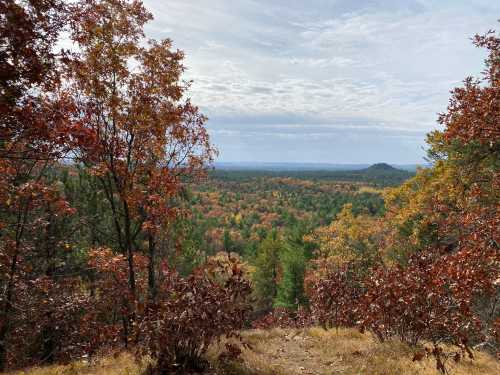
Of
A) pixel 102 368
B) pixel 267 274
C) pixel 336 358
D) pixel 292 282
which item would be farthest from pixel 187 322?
pixel 267 274

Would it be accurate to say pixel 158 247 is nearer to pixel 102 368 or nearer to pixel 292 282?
pixel 102 368

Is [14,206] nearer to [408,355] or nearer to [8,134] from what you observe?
[8,134]

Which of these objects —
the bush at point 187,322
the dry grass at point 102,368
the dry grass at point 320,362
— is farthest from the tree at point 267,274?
the bush at point 187,322

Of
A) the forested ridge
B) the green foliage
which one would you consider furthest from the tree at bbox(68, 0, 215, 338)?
the green foliage

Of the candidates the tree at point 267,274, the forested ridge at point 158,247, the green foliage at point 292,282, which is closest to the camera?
the forested ridge at point 158,247

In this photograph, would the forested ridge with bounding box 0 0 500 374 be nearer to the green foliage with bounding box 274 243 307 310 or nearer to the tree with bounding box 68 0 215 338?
the tree with bounding box 68 0 215 338

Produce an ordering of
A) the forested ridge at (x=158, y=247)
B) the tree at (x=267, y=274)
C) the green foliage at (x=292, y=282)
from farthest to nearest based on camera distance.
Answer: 1. the tree at (x=267, y=274)
2. the green foliage at (x=292, y=282)
3. the forested ridge at (x=158, y=247)

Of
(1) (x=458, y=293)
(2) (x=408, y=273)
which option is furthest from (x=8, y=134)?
(2) (x=408, y=273)

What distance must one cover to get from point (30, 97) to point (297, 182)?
195 m

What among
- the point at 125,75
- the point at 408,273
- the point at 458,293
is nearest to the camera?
the point at 458,293

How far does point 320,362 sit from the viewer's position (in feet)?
28.3

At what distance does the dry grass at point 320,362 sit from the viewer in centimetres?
715

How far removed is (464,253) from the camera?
625 centimetres

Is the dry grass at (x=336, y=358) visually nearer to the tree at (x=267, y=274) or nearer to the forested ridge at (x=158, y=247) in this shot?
the forested ridge at (x=158, y=247)
